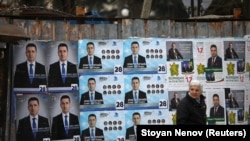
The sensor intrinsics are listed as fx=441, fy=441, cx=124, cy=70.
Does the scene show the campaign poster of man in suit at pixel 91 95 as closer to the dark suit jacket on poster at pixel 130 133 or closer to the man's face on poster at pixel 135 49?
the dark suit jacket on poster at pixel 130 133

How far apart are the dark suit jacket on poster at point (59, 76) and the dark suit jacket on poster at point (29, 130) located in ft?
2.23

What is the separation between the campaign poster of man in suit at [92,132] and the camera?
26.7 ft

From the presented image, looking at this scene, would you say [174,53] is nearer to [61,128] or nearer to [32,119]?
[61,128]

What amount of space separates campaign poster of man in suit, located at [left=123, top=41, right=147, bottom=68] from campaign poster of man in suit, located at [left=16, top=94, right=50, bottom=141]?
166 centimetres

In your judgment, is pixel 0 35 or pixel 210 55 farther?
pixel 210 55

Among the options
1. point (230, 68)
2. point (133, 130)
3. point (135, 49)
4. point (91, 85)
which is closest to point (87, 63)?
point (91, 85)

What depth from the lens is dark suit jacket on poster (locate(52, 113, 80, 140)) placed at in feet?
26.4

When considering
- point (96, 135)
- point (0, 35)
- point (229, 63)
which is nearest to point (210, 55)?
point (229, 63)

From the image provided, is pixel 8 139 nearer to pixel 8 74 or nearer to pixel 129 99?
pixel 8 74

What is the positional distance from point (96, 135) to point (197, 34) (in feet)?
9.18

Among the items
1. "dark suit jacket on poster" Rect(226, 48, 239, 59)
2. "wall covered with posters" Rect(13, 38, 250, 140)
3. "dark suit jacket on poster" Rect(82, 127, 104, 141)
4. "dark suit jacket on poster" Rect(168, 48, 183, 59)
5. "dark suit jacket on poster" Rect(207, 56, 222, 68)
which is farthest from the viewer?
"dark suit jacket on poster" Rect(226, 48, 239, 59)

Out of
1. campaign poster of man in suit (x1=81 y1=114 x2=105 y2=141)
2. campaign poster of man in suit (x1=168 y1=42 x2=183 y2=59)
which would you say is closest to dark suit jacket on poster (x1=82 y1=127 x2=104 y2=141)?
campaign poster of man in suit (x1=81 y1=114 x2=105 y2=141)

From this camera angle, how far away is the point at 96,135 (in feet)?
26.8

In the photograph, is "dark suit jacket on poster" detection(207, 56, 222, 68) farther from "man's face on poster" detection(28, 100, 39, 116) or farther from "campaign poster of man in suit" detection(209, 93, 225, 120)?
"man's face on poster" detection(28, 100, 39, 116)
